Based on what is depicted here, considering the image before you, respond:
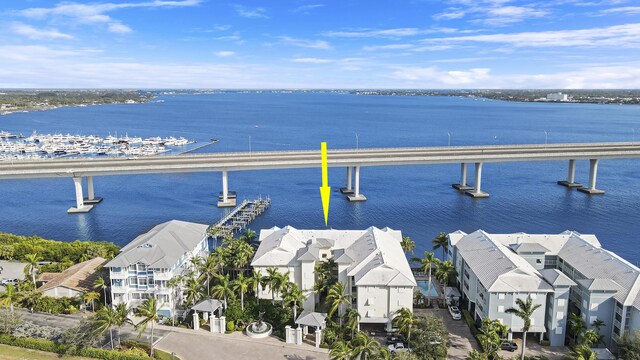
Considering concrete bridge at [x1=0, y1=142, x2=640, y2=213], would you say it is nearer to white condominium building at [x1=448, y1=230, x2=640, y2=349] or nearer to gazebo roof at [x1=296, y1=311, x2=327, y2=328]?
white condominium building at [x1=448, y1=230, x2=640, y2=349]

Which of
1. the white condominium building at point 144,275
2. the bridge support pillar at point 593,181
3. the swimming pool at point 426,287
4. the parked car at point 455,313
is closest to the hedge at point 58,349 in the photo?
the white condominium building at point 144,275

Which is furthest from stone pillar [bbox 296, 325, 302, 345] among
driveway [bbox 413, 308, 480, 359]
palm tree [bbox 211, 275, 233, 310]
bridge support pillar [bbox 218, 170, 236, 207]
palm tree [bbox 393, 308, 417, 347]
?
bridge support pillar [bbox 218, 170, 236, 207]

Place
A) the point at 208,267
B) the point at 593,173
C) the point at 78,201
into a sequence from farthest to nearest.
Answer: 1. the point at 593,173
2. the point at 78,201
3. the point at 208,267

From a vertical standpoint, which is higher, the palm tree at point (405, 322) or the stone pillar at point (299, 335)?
the palm tree at point (405, 322)

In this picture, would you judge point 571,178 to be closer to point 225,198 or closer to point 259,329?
point 225,198

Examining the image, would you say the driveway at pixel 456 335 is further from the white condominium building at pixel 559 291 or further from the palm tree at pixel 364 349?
the palm tree at pixel 364 349

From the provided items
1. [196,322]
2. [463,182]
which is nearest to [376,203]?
[463,182]

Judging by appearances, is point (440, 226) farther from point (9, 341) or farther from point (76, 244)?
point (9, 341)

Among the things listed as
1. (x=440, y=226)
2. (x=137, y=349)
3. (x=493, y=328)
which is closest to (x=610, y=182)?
(x=440, y=226)
